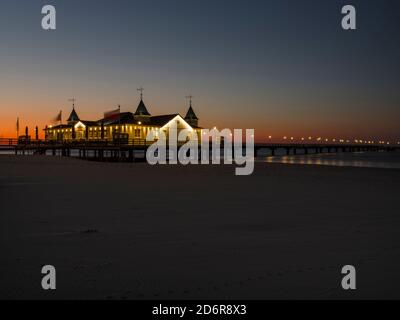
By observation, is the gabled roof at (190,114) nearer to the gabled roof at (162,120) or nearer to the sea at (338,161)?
the gabled roof at (162,120)

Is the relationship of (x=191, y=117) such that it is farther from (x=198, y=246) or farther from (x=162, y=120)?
(x=198, y=246)

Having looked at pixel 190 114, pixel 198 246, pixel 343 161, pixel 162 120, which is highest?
pixel 190 114

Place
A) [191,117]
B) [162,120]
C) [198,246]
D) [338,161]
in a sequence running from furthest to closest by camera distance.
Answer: [191,117] < [162,120] < [338,161] < [198,246]

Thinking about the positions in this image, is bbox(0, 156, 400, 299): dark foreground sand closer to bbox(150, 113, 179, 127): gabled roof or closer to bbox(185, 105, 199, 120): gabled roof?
bbox(150, 113, 179, 127): gabled roof

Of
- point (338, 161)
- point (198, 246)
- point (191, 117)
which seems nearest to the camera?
point (198, 246)

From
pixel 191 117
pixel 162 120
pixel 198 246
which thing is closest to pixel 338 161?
pixel 162 120

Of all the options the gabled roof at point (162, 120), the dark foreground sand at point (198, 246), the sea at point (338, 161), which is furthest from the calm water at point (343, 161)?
the dark foreground sand at point (198, 246)

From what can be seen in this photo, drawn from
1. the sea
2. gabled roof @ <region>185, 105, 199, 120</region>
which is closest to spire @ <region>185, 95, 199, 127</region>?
gabled roof @ <region>185, 105, 199, 120</region>

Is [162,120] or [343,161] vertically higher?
[162,120]

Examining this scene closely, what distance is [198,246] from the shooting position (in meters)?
6.99

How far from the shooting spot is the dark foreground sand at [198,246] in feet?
16.5

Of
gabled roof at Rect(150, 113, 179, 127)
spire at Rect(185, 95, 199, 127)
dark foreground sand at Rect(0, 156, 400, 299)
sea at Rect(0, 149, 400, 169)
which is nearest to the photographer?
dark foreground sand at Rect(0, 156, 400, 299)

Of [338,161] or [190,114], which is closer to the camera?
[338,161]

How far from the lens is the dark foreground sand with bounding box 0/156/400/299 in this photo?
504 cm
